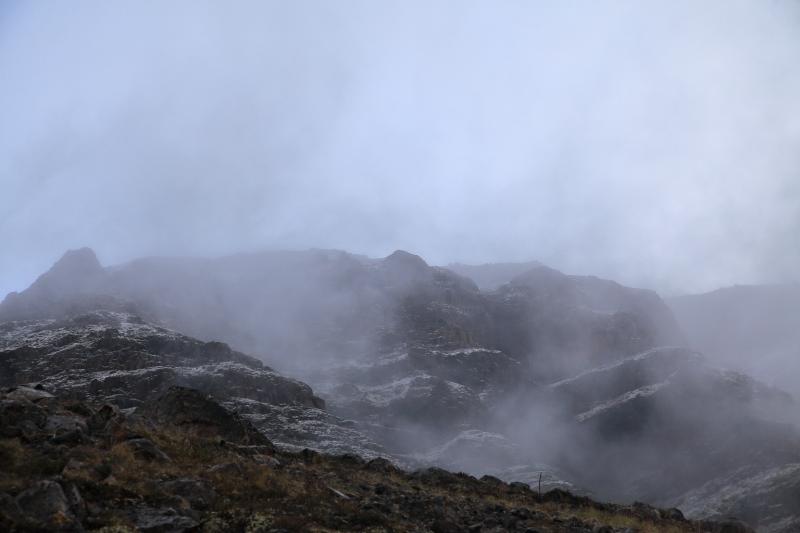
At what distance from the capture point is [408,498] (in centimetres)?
2472

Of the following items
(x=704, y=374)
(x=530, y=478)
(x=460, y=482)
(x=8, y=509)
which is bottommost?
(x=8, y=509)

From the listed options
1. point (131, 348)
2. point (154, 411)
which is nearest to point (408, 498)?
point (154, 411)

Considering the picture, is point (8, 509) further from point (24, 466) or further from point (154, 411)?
point (154, 411)

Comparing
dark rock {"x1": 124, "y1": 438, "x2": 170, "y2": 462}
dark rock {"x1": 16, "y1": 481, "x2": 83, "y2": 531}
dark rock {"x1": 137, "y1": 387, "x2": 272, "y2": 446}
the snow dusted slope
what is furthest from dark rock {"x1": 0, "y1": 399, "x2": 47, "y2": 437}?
the snow dusted slope

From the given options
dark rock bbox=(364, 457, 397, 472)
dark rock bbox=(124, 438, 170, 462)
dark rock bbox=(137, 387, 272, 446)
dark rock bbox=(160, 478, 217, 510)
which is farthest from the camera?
dark rock bbox=(137, 387, 272, 446)

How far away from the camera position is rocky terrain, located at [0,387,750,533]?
53.3ft

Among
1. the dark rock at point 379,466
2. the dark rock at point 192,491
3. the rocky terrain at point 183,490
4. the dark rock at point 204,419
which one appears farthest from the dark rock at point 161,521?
the dark rock at point 204,419

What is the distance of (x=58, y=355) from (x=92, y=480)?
17481 cm

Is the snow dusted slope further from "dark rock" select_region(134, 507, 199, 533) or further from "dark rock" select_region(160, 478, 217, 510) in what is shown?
"dark rock" select_region(134, 507, 199, 533)

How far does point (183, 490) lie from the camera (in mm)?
18922

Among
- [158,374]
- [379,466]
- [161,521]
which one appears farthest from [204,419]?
[158,374]

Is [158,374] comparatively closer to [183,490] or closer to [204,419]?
[204,419]

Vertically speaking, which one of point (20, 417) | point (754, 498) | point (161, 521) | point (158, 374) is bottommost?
point (161, 521)

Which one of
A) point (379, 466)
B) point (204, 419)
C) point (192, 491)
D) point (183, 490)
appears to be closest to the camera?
point (183, 490)
